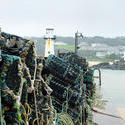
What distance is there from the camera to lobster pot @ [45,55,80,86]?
5.56m

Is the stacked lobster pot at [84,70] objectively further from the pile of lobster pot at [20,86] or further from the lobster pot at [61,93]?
the pile of lobster pot at [20,86]

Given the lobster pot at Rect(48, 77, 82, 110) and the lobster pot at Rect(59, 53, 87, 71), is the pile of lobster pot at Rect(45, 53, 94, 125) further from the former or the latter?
the lobster pot at Rect(59, 53, 87, 71)

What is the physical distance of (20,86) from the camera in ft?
10.2

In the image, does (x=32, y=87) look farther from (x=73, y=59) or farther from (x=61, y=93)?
(x=73, y=59)

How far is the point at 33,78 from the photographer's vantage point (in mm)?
3953

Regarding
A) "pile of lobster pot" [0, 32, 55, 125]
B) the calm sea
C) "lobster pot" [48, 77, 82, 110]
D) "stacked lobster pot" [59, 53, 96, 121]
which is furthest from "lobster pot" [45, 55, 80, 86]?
the calm sea

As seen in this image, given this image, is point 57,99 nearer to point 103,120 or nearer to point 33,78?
point 33,78

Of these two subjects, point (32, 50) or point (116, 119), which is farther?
point (116, 119)

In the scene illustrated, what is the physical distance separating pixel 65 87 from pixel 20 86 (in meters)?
2.64

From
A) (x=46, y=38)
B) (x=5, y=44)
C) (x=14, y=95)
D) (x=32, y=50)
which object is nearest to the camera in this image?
(x=14, y=95)

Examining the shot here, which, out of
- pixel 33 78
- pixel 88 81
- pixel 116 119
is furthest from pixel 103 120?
pixel 33 78

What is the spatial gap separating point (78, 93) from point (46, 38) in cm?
928

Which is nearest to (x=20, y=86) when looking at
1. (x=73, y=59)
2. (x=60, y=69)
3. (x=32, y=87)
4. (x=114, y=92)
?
(x=32, y=87)

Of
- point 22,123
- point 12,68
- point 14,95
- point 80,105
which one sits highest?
point 12,68
